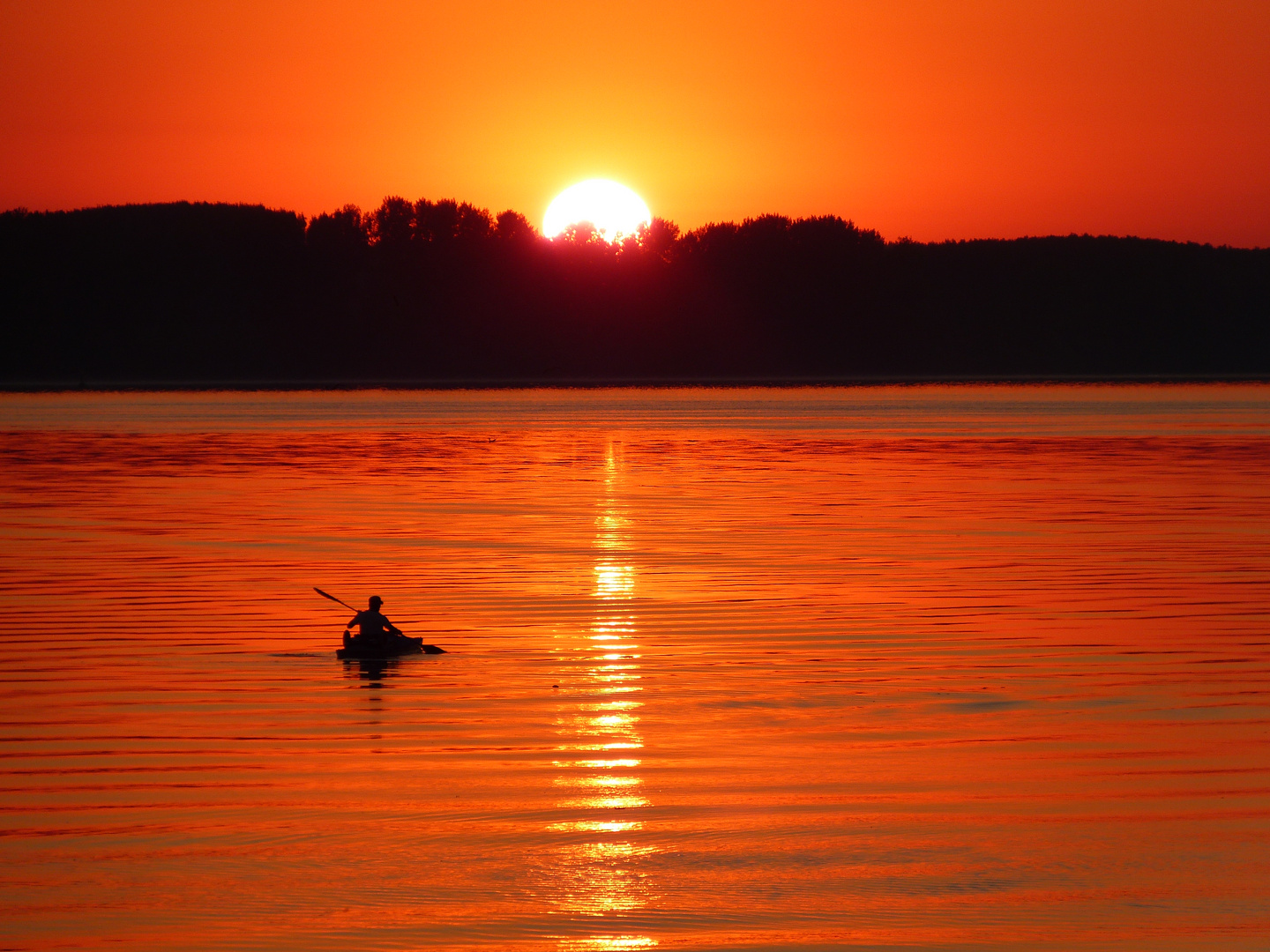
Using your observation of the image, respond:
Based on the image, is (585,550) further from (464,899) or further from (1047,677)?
(464,899)

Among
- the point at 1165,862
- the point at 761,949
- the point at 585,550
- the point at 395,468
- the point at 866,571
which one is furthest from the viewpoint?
the point at 395,468

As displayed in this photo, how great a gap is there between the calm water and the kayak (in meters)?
0.22

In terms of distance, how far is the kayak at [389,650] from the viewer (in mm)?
17844

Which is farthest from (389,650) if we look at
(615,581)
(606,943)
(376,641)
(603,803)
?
(606,943)

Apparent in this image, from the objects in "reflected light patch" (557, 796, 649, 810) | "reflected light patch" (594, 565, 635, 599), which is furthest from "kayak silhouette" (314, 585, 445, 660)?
"reflected light patch" (557, 796, 649, 810)

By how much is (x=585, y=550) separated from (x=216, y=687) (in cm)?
1232

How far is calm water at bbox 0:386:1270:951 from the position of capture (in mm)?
9852

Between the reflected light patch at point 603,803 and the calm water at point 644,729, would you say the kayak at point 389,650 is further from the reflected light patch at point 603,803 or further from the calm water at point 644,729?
the reflected light patch at point 603,803

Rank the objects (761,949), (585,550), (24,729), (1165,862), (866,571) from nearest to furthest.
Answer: (761,949), (1165,862), (24,729), (866,571), (585,550)

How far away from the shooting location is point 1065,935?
935 cm

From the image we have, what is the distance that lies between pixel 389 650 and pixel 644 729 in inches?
178

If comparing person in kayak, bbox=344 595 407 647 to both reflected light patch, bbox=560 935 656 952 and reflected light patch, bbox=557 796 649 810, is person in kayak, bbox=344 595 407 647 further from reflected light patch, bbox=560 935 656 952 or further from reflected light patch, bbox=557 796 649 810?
reflected light patch, bbox=560 935 656 952

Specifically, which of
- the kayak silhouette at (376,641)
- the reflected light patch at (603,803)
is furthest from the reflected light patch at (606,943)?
the kayak silhouette at (376,641)

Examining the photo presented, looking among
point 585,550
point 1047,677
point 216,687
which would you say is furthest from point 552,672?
point 585,550
